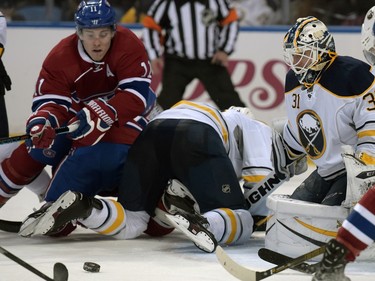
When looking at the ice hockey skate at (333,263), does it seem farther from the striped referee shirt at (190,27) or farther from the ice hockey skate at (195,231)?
the striped referee shirt at (190,27)

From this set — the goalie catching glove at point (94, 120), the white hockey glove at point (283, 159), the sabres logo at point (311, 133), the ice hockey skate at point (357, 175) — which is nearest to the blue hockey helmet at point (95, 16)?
the goalie catching glove at point (94, 120)

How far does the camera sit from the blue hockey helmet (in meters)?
4.62

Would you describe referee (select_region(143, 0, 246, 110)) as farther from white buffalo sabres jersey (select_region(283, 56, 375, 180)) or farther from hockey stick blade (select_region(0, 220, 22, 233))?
white buffalo sabres jersey (select_region(283, 56, 375, 180))

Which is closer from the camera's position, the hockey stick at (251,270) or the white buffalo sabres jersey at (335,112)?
the hockey stick at (251,270)

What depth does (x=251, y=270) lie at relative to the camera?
3604 millimetres

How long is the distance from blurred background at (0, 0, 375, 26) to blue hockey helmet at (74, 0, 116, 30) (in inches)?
119

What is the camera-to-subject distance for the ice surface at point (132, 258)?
152 inches

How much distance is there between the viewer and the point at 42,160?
4832mm

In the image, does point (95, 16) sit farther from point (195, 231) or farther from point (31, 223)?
point (195, 231)

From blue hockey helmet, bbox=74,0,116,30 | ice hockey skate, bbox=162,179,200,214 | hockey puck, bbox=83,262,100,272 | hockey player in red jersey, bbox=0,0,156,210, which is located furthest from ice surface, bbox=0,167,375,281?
blue hockey helmet, bbox=74,0,116,30

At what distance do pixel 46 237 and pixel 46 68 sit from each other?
0.68 m

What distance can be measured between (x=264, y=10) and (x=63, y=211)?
12.2 ft

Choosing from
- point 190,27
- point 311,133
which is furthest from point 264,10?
point 311,133

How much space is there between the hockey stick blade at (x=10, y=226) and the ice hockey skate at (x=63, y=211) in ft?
1.69
